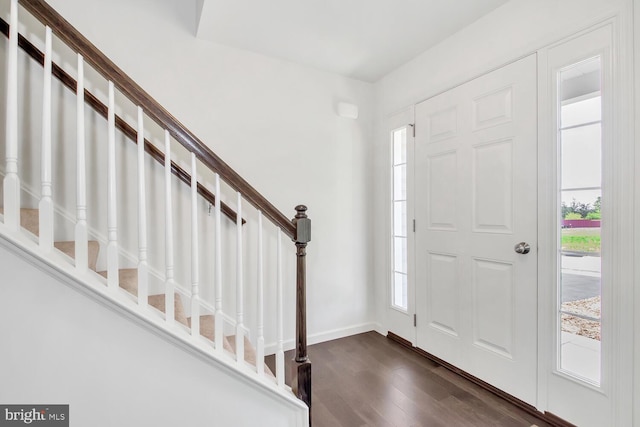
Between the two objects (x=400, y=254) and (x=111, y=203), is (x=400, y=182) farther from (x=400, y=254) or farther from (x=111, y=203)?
(x=111, y=203)


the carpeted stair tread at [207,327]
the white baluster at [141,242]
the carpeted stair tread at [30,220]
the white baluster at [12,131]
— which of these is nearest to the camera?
the white baluster at [12,131]

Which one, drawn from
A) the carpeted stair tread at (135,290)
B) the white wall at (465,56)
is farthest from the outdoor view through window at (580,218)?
the carpeted stair tread at (135,290)

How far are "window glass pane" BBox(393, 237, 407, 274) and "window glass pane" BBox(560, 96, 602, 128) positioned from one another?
1407mm

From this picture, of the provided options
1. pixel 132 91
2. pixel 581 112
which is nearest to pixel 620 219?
pixel 581 112

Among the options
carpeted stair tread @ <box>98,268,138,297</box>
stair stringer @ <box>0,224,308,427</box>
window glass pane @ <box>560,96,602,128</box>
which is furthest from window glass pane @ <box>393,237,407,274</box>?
carpeted stair tread @ <box>98,268,138,297</box>

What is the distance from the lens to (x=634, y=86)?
4.41ft

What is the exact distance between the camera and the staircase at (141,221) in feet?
3.57

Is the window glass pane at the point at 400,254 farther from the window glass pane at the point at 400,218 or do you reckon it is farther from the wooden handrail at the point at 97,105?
the wooden handrail at the point at 97,105

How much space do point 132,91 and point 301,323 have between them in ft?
4.31

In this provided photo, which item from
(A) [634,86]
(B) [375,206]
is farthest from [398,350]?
(A) [634,86]

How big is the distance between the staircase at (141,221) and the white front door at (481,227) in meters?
1.24

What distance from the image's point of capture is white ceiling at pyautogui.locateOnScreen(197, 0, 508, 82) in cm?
187

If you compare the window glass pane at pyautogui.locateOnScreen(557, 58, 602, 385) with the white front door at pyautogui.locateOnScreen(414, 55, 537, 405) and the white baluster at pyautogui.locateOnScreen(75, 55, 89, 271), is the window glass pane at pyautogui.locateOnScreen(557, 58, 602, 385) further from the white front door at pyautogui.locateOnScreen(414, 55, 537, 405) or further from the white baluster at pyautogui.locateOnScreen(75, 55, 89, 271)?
the white baluster at pyautogui.locateOnScreen(75, 55, 89, 271)

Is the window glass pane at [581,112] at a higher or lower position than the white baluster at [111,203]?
higher
